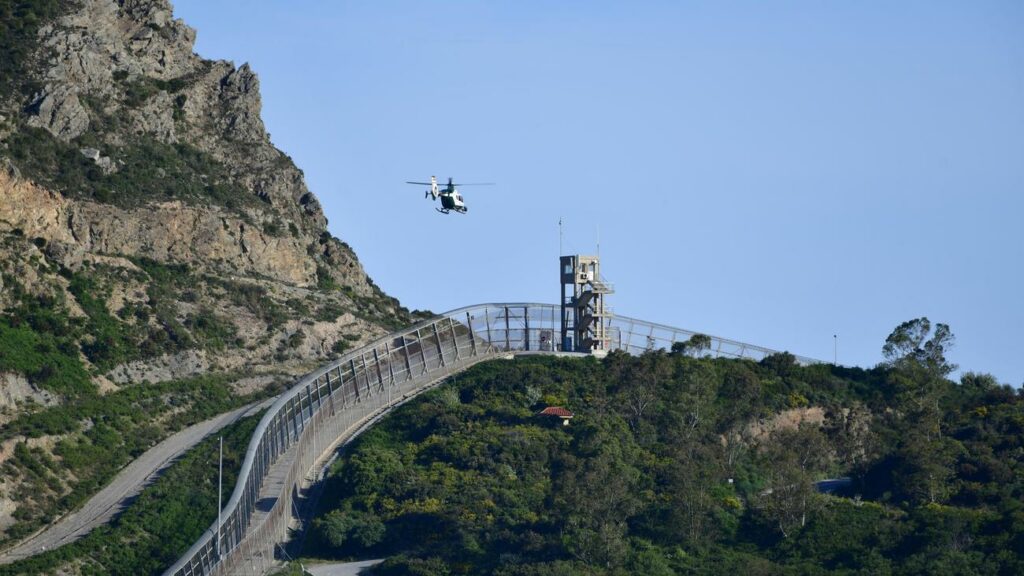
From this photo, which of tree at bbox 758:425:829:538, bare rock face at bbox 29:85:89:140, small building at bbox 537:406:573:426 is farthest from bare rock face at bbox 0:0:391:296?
tree at bbox 758:425:829:538

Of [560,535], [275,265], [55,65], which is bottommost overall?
[560,535]

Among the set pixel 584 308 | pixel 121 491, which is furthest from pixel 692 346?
pixel 121 491

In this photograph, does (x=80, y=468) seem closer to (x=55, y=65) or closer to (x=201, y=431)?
(x=201, y=431)

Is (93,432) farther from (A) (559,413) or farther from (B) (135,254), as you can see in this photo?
(A) (559,413)

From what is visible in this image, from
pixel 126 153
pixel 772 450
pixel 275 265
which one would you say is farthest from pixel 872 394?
pixel 126 153

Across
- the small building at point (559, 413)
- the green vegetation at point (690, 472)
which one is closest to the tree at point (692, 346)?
the green vegetation at point (690, 472)

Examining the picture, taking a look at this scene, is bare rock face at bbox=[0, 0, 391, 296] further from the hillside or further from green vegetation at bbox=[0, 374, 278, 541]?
green vegetation at bbox=[0, 374, 278, 541]
